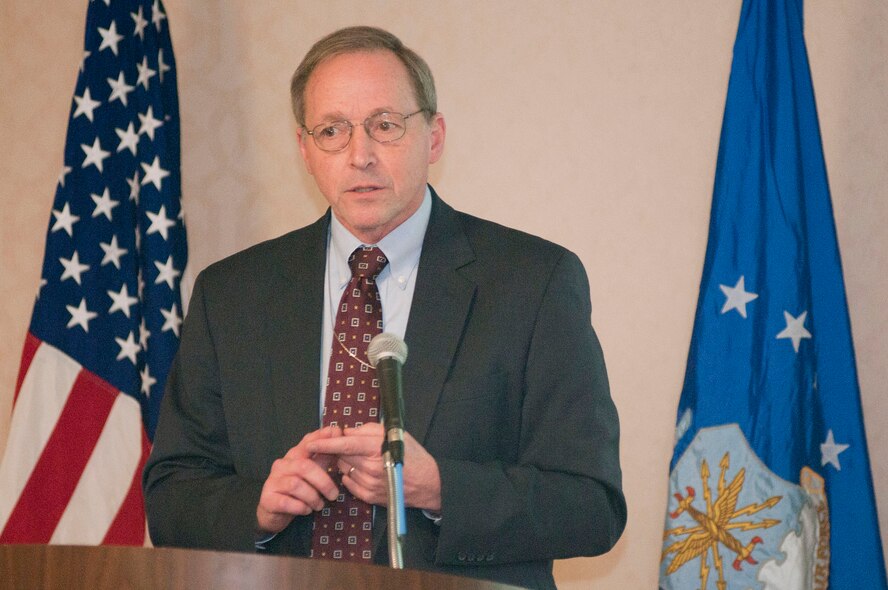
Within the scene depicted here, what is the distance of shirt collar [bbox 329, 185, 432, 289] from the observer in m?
2.73

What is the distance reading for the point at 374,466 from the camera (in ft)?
6.97

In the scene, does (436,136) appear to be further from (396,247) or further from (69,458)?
(69,458)

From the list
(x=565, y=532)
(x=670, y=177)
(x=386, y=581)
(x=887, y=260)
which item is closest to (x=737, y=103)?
(x=670, y=177)

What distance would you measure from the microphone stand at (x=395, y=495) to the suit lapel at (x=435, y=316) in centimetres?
60

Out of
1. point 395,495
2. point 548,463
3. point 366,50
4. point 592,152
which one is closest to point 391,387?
point 395,495

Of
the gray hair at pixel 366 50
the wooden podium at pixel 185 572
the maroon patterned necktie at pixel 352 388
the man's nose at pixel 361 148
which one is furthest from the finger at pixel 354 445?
the gray hair at pixel 366 50

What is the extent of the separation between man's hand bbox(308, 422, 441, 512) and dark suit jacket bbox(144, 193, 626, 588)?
0.12 feet

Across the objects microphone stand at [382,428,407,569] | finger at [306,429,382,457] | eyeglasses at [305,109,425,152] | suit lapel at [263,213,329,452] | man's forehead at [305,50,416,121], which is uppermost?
man's forehead at [305,50,416,121]

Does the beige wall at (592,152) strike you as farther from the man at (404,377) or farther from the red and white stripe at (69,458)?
the man at (404,377)

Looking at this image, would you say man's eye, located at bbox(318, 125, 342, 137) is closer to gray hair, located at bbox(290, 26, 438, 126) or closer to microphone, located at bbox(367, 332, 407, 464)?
gray hair, located at bbox(290, 26, 438, 126)

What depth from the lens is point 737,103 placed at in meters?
3.91

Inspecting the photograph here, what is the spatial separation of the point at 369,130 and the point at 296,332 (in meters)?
0.51

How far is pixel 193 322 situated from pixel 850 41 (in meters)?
2.70

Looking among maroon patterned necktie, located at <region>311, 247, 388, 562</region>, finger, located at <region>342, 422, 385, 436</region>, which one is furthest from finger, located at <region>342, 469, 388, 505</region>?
maroon patterned necktie, located at <region>311, 247, 388, 562</region>
